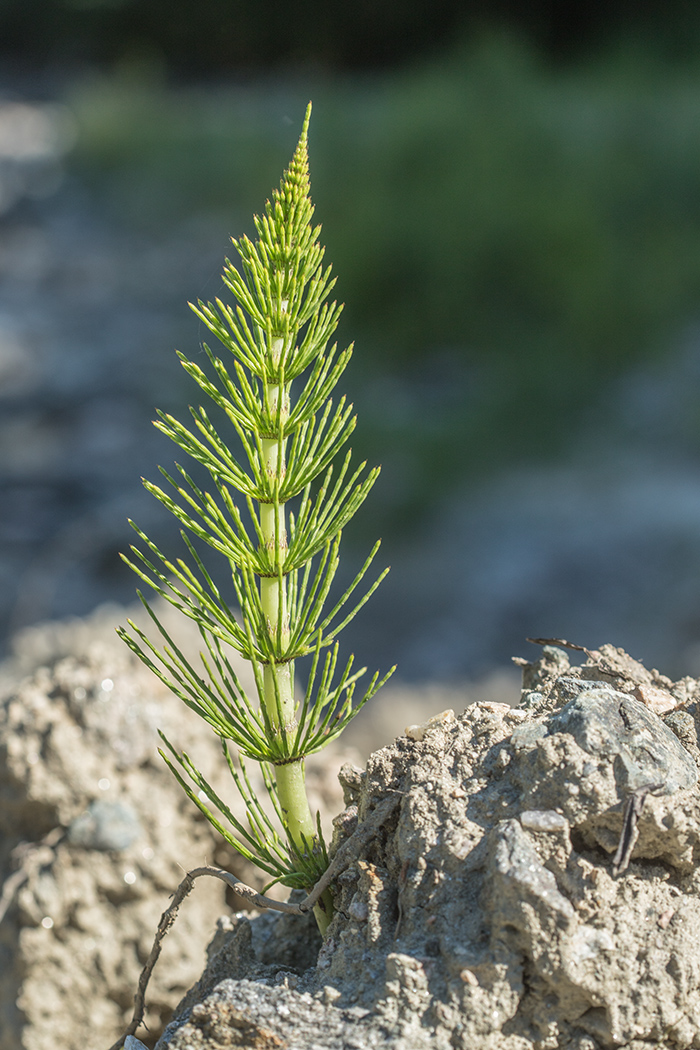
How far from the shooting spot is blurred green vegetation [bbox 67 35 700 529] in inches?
317

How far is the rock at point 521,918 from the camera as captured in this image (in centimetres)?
81

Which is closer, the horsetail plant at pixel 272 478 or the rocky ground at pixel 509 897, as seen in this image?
the rocky ground at pixel 509 897

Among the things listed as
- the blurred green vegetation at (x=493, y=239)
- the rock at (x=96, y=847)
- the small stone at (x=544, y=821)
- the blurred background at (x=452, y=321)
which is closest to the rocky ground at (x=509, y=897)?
the small stone at (x=544, y=821)

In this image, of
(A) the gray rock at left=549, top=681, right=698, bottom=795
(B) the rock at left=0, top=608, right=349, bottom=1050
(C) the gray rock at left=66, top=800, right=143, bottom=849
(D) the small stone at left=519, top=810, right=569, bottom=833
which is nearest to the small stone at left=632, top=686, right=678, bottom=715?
(A) the gray rock at left=549, top=681, right=698, bottom=795

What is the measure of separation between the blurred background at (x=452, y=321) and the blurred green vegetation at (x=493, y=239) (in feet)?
0.10

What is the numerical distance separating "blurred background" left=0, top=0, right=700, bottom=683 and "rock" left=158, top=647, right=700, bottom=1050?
4.07 metres

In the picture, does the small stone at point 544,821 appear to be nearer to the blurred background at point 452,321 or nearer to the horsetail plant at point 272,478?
the horsetail plant at point 272,478

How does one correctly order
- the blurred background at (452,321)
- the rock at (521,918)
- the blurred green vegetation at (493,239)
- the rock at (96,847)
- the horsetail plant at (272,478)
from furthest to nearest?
the blurred green vegetation at (493,239), the blurred background at (452,321), the rock at (96,847), the horsetail plant at (272,478), the rock at (521,918)

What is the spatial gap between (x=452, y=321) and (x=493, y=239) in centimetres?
90

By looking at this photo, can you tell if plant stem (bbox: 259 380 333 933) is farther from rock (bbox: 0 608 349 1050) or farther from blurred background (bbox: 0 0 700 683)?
blurred background (bbox: 0 0 700 683)

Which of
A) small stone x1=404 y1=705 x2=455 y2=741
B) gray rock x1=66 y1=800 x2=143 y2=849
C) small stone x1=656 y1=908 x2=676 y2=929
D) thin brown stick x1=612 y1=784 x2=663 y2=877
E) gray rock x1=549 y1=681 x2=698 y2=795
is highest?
gray rock x1=66 y1=800 x2=143 y2=849

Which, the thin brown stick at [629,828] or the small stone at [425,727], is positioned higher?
the small stone at [425,727]

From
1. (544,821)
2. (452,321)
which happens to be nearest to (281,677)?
(544,821)

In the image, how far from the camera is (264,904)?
3.27 ft
